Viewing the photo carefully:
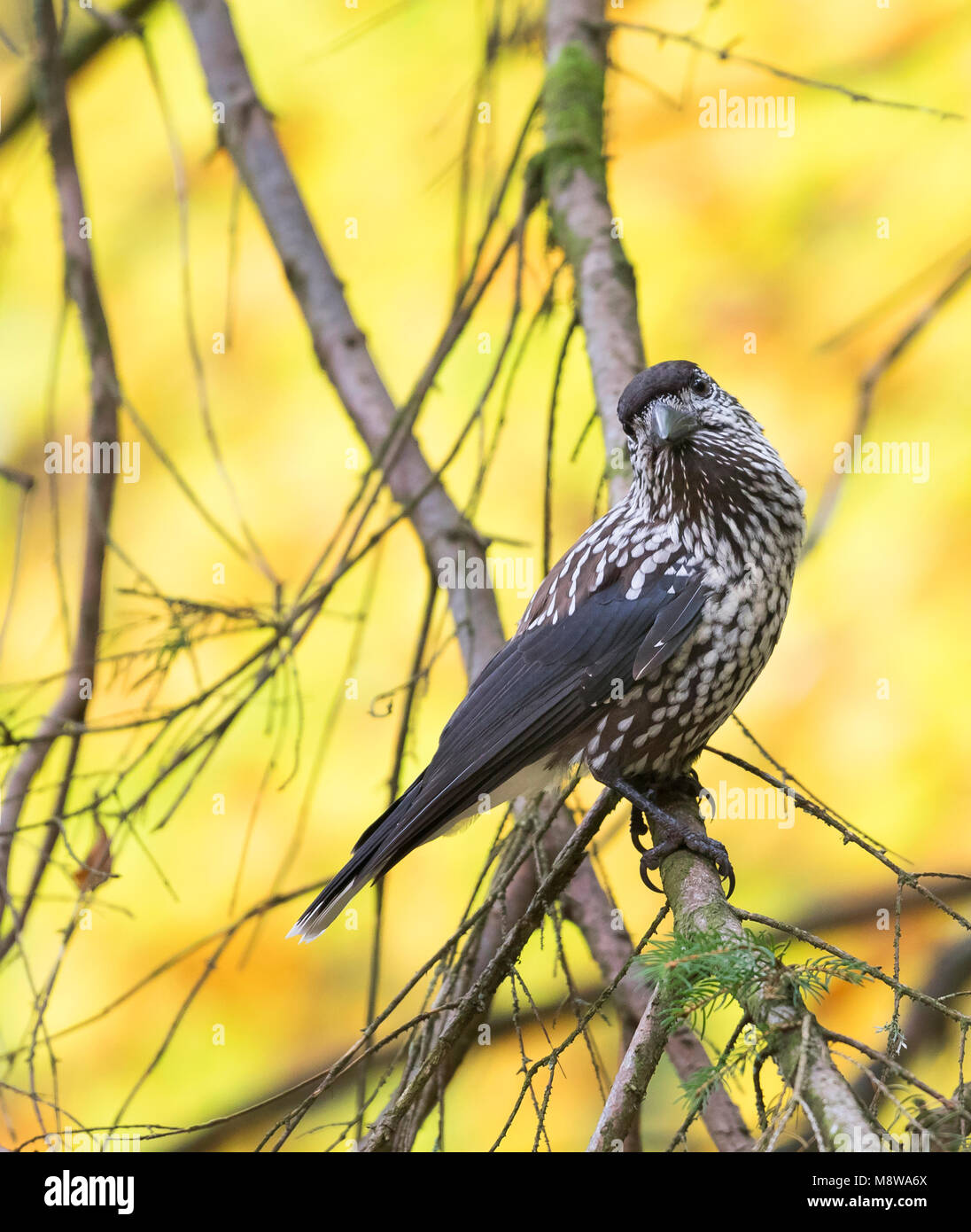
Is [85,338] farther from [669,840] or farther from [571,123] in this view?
[669,840]

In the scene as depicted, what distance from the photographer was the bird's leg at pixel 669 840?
2.40 metres

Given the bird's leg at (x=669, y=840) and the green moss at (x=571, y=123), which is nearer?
the bird's leg at (x=669, y=840)

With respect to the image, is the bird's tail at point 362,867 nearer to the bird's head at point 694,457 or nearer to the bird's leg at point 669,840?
the bird's leg at point 669,840

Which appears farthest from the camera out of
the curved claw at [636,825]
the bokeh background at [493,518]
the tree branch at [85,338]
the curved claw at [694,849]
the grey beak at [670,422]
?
the bokeh background at [493,518]

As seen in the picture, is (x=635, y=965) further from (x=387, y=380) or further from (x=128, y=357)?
(x=128, y=357)

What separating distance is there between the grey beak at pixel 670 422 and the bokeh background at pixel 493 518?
184 cm

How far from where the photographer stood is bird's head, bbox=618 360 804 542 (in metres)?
2.69

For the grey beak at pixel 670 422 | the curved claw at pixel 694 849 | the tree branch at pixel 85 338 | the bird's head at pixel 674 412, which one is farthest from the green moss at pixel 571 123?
the curved claw at pixel 694 849

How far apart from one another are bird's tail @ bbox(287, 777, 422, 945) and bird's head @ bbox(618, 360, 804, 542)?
884 millimetres

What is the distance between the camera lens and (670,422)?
265cm

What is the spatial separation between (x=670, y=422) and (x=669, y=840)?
891mm

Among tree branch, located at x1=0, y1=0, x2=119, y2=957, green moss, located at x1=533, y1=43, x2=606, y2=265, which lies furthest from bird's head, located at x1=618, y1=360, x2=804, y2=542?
tree branch, located at x1=0, y1=0, x2=119, y2=957
